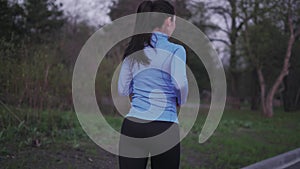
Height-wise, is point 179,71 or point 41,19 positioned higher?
point 41,19

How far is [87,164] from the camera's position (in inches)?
227

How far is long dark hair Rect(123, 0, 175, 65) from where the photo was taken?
2484 mm

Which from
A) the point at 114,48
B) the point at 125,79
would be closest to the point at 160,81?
the point at 125,79

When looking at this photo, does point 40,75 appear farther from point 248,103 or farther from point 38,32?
point 248,103

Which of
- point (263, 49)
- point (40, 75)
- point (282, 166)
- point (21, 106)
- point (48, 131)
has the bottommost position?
point (282, 166)

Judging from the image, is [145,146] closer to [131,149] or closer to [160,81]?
[131,149]

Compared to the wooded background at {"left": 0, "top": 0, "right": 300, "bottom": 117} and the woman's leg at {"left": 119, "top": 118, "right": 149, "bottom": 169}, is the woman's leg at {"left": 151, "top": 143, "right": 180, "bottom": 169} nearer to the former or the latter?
the woman's leg at {"left": 119, "top": 118, "right": 149, "bottom": 169}

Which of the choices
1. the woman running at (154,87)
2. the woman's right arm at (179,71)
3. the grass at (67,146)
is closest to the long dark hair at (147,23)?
the woman running at (154,87)

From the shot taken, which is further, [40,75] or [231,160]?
[40,75]

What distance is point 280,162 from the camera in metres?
6.98

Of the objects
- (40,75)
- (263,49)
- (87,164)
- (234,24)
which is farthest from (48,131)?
(234,24)

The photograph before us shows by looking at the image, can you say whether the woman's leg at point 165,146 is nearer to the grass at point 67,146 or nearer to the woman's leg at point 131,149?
the woman's leg at point 131,149

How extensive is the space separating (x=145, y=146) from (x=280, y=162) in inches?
204

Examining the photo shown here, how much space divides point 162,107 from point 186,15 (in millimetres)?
19155
